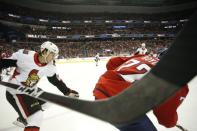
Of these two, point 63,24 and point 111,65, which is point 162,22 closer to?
point 63,24

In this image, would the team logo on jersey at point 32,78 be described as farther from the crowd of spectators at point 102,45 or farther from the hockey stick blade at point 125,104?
the crowd of spectators at point 102,45

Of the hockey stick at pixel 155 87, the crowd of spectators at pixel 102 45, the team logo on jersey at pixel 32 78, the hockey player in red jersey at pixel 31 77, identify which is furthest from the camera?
the crowd of spectators at pixel 102 45

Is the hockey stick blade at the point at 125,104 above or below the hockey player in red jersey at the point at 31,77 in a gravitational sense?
above

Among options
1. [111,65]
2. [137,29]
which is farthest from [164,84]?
[137,29]

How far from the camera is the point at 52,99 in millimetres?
499

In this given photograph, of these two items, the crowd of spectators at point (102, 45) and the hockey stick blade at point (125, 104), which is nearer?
the hockey stick blade at point (125, 104)

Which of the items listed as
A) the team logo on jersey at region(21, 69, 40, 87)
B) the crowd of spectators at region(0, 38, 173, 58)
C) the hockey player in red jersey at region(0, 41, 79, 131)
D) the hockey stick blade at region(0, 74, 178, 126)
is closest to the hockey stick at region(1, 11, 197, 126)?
the hockey stick blade at region(0, 74, 178, 126)

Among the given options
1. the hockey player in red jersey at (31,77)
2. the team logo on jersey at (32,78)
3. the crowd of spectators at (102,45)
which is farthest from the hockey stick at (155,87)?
the crowd of spectators at (102,45)

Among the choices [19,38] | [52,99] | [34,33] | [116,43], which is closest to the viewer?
[52,99]

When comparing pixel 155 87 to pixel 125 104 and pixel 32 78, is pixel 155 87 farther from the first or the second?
pixel 32 78

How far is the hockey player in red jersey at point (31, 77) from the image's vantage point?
2.29m

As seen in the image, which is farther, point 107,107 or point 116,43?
point 116,43

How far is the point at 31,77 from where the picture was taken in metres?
2.54

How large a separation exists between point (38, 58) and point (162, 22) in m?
30.0
